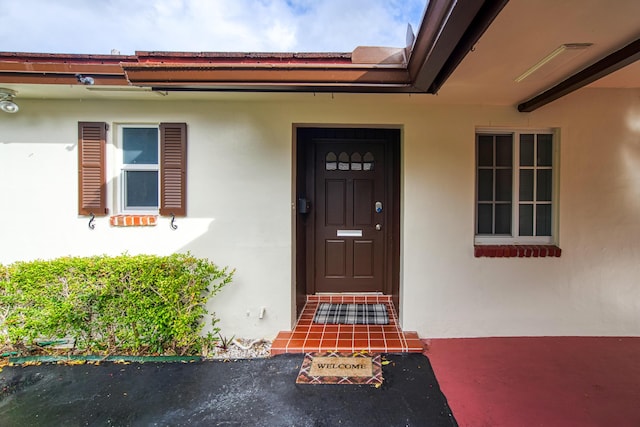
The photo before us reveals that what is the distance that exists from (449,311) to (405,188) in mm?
1440

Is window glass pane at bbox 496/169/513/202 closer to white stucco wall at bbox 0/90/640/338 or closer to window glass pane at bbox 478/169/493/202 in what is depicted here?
window glass pane at bbox 478/169/493/202

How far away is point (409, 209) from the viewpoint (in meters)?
3.13

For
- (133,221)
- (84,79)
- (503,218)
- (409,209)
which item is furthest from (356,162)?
(84,79)

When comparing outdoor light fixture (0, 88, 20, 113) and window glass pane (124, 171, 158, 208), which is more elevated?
outdoor light fixture (0, 88, 20, 113)

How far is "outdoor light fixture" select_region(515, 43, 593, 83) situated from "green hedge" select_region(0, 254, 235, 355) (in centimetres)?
349

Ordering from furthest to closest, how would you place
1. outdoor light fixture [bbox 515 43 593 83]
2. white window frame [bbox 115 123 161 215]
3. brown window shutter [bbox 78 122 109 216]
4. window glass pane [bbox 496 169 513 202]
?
window glass pane [bbox 496 169 513 202], white window frame [bbox 115 123 161 215], brown window shutter [bbox 78 122 109 216], outdoor light fixture [bbox 515 43 593 83]

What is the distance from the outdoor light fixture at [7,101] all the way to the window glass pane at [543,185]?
558 centimetres

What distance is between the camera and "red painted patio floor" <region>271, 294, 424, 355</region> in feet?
9.52

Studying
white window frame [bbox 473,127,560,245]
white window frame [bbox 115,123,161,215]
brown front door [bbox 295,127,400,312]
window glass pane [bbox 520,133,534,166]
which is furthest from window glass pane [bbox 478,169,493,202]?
white window frame [bbox 115,123,161,215]

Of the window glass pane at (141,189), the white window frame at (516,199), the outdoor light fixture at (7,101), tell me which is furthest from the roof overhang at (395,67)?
the window glass pane at (141,189)

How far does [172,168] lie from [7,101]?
1.67 m

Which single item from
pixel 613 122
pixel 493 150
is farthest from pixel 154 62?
pixel 613 122

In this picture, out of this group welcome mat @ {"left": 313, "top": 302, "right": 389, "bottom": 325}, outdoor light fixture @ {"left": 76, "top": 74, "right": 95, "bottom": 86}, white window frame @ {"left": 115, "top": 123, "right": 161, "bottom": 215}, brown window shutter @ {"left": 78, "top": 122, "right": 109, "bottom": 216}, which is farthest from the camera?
welcome mat @ {"left": 313, "top": 302, "right": 389, "bottom": 325}

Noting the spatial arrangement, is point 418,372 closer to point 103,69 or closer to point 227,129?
point 227,129
